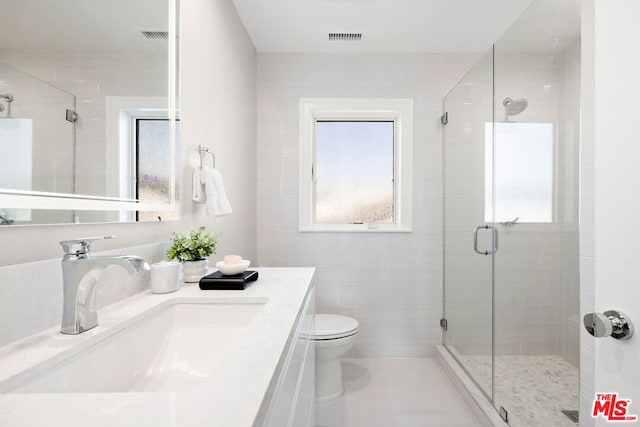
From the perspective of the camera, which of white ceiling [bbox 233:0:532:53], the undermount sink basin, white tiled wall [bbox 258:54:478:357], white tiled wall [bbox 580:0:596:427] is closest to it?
the undermount sink basin

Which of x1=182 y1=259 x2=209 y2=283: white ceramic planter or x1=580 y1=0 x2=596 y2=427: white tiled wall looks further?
x1=182 y1=259 x2=209 y2=283: white ceramic planter

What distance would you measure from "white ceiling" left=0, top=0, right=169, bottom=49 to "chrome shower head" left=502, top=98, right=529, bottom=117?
161 cm

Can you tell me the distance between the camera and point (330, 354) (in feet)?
6.34

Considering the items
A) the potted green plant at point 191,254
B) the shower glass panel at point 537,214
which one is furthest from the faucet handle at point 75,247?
the shower glass panel at point 537,214

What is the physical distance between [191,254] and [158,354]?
41 centimetres

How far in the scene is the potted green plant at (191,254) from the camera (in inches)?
45.6

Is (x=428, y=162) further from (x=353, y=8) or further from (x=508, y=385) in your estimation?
(x=508, y=385)

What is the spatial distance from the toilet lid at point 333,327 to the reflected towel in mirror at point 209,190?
97 cm

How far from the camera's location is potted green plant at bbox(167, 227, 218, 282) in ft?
3.80

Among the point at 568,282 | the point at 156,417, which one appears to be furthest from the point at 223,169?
the point at 568,282

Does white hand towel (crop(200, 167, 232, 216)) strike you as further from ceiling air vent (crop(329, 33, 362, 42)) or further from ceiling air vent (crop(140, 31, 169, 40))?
ceiling air vent (crop(329, 33, 362, 42))

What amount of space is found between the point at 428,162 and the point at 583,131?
4.85 ft

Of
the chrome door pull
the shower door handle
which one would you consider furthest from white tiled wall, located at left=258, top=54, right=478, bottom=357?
the chrome door pull

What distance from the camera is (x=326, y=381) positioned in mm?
1976
